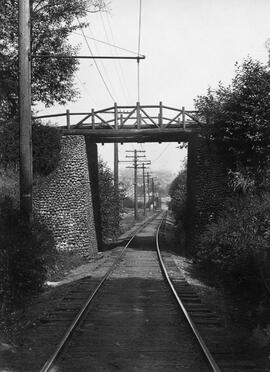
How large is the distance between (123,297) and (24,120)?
5513mm

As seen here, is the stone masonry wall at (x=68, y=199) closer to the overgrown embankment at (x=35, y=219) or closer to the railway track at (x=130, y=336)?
the overgrown embankment at (x=35, y=219)

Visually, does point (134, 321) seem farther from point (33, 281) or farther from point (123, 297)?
point (33, 281)

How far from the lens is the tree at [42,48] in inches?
1211

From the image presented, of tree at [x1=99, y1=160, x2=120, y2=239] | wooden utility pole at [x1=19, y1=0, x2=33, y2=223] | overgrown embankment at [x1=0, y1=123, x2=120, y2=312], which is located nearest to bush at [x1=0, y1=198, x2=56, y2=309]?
overgrown embankment at [x1=0, y1=123, x2=120, y2=312]

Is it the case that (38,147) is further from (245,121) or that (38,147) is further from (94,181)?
(245,121)

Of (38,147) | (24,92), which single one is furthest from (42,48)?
(24,92)

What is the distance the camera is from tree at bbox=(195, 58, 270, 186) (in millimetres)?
24328

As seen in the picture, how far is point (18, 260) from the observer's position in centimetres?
1366

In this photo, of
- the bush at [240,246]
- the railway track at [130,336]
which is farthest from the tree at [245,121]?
the railway track at [130,336]

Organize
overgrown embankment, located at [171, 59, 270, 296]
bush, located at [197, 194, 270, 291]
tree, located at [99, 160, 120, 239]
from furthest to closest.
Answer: tree, located at [99, 160, 120, 239] < overgrown embankment, located at [171, 59, 270, 296] < bush, located at [197, 194, 270, 291]

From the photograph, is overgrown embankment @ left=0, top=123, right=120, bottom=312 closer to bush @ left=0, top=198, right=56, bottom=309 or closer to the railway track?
Answer: bush @ left=0, top=198, right=56, bottom=309

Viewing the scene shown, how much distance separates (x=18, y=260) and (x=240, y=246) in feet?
20.9

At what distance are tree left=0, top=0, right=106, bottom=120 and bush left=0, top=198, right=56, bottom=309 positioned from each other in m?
17.4

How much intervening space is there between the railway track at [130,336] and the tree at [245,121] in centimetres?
1182
